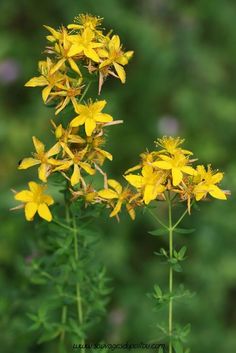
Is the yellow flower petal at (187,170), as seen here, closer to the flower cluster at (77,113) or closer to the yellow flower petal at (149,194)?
the yellow flower petal at (149,194)

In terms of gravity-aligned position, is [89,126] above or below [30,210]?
above

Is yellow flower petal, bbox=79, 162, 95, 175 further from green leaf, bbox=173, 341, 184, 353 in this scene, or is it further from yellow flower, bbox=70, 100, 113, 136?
green leaf, bbox=173, 341, 184, 353

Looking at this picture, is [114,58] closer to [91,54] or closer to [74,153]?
[91,54]

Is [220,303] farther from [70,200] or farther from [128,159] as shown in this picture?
[70,200]

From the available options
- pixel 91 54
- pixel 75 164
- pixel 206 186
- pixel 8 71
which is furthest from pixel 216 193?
pixel 8 71

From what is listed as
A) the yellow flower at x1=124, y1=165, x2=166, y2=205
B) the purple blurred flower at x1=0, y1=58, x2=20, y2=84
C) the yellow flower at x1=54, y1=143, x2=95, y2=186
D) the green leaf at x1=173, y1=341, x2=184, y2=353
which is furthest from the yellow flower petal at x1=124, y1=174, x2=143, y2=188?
the purple blurred flower at x1=0, y1=58, x2=20, y2=84

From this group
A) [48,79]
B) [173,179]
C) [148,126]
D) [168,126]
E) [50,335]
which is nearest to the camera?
[173,179]
